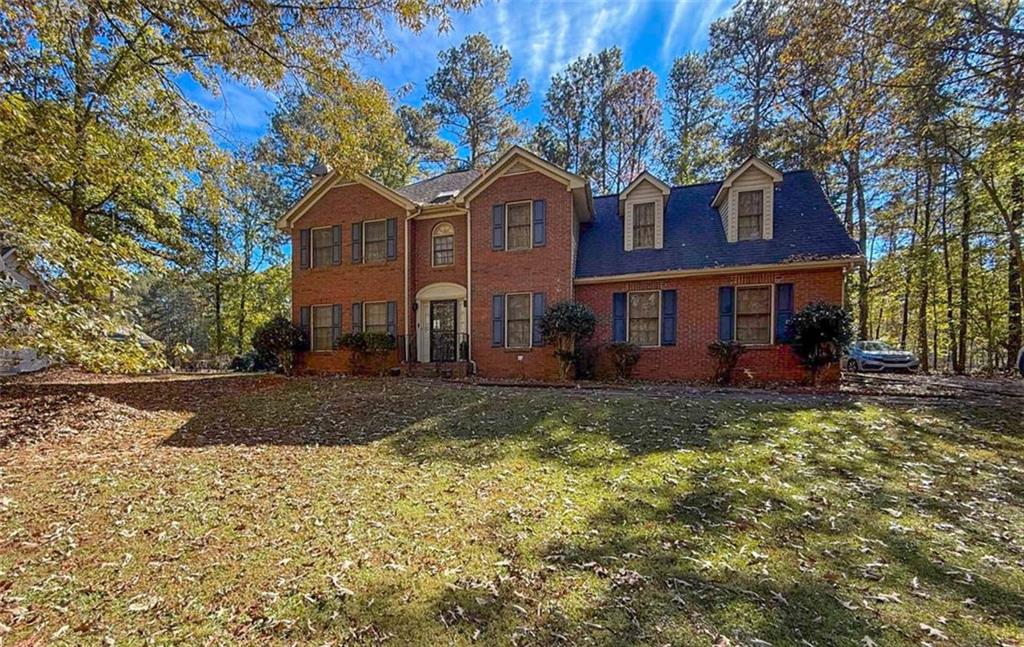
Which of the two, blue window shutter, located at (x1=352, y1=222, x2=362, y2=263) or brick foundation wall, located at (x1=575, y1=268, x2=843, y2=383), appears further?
blue window shutter, located at (x1=352, y1=222, x2=362, y2=263)

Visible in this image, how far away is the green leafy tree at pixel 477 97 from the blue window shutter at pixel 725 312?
1680cm

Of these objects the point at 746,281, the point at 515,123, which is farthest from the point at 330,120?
the point at 515,123

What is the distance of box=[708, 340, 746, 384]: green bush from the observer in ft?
37.6

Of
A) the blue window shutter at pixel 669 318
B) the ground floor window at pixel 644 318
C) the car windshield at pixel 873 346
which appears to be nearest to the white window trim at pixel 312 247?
the ground floor window at pixel 644 318

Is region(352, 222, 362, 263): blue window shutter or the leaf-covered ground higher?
region(352, 222, 362, 263): blue window shutter

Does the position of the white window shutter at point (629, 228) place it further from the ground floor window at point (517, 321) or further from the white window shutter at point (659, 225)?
the ground floor window at point (517, 321)

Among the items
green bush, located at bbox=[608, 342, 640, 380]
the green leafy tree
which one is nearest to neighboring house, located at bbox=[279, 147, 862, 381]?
green bush, located at bbox=[608, 342, 640, 380]

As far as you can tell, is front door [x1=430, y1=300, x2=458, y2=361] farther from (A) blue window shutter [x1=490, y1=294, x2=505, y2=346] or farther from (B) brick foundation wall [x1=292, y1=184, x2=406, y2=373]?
(A) blue window shutter [x1=490, y1=294, x2=505, y2=346]

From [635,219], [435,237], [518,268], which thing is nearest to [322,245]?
[435,237]

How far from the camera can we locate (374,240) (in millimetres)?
15492

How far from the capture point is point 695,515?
4.13 meters

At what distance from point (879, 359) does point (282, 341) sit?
A: 22.3 meters

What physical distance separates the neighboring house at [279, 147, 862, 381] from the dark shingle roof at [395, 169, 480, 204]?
131 millimetres

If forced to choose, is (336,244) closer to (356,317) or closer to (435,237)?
(356,317)
